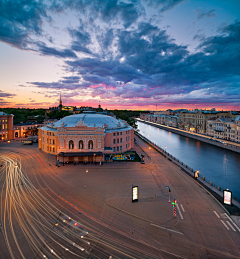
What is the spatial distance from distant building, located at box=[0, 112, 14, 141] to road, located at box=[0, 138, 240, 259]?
51.7m

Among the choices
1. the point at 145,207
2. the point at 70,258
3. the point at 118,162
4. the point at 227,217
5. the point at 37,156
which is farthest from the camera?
the point at 37,156

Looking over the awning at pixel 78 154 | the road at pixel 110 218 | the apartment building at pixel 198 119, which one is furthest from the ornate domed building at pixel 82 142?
the apartment building at pixel 198 119

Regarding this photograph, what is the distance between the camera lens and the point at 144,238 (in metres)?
16.4

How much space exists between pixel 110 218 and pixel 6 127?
7905 centimetres

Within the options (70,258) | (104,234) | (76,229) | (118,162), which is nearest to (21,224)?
(76,229)

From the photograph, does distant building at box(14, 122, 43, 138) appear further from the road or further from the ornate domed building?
the road

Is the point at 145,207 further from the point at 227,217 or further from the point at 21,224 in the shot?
the point at 21,224

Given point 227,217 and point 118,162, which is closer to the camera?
point 227,217

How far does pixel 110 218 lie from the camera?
19.5 m

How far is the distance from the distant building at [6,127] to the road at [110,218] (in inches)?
2035

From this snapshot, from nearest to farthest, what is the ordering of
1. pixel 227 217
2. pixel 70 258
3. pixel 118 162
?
1. pixel 70 258
2. pixel 227 217
3. pixel 118 162

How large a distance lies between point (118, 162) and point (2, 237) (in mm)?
30054

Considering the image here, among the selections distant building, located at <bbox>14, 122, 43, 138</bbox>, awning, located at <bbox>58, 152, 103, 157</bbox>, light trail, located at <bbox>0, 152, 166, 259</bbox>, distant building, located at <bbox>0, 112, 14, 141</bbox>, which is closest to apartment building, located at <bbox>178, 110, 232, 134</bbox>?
awning, located at <bbox>58, 152, 103, 157</bbox>

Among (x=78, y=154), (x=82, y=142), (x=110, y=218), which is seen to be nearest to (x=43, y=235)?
(x=110, y=218)
